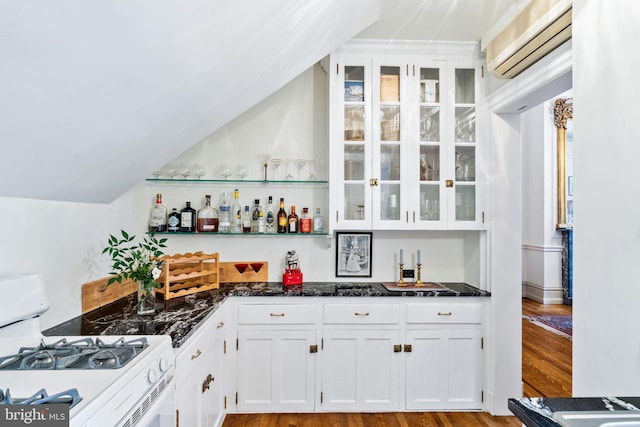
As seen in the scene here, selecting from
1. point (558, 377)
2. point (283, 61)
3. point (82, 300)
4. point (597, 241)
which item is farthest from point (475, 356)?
point (82, 300)

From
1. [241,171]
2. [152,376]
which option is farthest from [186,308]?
[241,171]

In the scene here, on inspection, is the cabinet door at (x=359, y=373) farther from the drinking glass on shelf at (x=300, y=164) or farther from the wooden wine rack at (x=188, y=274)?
the drinking glass on shelf at (x=300, y=164)

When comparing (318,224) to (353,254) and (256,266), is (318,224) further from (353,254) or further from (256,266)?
(256,266)

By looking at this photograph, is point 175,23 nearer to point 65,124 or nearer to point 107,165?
point 65,124

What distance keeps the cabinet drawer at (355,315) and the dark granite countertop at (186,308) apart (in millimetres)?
92

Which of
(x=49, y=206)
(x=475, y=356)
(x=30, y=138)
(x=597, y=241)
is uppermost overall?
(x=30, y=138)

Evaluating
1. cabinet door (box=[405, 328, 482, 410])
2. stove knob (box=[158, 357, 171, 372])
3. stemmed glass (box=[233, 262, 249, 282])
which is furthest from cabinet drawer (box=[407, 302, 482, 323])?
stove knob (box=[158, 357, 171, 372])

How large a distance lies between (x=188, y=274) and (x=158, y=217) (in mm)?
599

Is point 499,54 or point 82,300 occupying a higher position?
point 499,54

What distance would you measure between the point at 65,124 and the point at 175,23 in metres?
0.54

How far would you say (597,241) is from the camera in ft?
4.52

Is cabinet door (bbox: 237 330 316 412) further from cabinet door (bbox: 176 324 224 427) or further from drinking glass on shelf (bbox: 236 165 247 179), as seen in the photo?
drinking glass on shelf (bbox: 236 165 247 179)

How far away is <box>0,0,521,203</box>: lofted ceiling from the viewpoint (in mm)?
944

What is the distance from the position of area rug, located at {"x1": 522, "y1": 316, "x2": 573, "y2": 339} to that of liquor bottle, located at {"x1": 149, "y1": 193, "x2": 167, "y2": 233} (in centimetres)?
427
